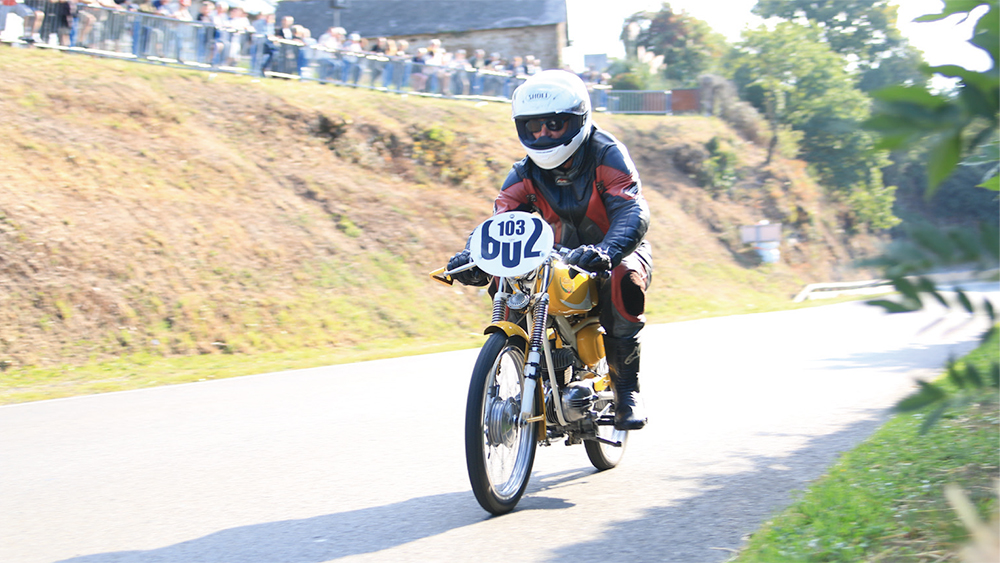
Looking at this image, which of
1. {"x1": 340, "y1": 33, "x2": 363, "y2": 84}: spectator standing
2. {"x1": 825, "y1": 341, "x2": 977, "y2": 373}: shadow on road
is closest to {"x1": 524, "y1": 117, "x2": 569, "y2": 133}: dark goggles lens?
{"x1": 825, "y1": 341, "x2": 977, "y2": 373}: shadow on road

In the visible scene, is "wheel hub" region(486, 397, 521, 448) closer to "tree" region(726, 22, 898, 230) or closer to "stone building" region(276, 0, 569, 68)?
"tree" region(726, 22, 898, 230)

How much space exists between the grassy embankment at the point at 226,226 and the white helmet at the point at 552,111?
7.34m

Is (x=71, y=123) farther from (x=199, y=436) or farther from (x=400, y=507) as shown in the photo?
(x=400, y=507)

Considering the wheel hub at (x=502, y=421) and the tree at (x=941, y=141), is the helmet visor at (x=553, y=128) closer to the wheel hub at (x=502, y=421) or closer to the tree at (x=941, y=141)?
the wheel hub at (x=502, y=421)

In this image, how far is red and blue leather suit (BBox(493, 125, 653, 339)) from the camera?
4980 mm

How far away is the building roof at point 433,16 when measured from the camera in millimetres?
55188

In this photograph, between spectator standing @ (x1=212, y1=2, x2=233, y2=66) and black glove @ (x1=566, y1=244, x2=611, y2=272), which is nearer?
black glove @ (x1=566, y1=244, x2=611, y2=272)

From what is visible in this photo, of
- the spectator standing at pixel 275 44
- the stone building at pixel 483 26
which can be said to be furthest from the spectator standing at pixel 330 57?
the stone building at pixel 483 26

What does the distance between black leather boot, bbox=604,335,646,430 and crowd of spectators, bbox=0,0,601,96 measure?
18.4 metres

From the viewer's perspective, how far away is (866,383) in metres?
8.86

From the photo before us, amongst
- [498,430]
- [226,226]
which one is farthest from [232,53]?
[498,430]

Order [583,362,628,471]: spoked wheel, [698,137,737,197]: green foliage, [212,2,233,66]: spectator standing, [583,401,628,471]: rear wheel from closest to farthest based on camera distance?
1. [583,362,628,471]: spoked wheel
2. [583,401,628,471]: rear wheel
3. [212,2,233,66]: spectator standing
4. [698,137,737,197]: green foliage

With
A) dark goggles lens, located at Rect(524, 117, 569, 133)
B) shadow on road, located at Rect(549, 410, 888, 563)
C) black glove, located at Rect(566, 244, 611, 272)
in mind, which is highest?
dark goggles lens, located at Rect(524, 117, 569, 133)

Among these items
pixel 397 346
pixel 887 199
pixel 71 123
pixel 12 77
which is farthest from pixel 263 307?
pixel 887 199
